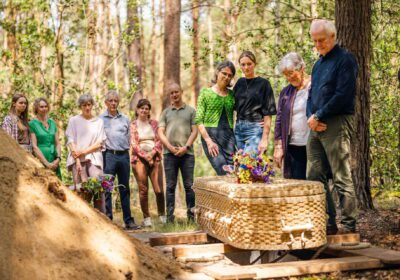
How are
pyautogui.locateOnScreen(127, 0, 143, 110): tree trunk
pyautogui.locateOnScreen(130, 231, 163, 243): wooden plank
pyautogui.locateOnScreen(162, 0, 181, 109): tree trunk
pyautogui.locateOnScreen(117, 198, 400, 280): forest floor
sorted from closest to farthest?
pyautogui.locateOnScreen(117, 198, 400, 280): forest floor, pyautogui.locateOnScreen(130, 231, 163, 243): wooden plank, pyautogui.locateOnScreen(127, 0, 143, 110): tree trunk, pyautogui.locateOnScreen(162, 0, 181, 109): tree trunk

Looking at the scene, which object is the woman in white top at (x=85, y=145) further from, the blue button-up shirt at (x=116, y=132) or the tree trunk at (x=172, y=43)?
the tree trunk at (x=172, y=43)

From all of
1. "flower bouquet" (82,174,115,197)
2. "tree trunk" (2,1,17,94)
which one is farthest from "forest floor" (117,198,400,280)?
"tree trunk" (2,1,17,94)

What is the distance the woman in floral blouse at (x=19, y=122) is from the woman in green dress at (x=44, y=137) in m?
0.13

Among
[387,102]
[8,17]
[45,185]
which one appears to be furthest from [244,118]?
[8,17]

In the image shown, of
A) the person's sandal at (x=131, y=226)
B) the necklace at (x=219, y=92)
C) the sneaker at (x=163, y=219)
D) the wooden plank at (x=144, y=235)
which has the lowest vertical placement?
the person's sandal at (x=131, y=226)

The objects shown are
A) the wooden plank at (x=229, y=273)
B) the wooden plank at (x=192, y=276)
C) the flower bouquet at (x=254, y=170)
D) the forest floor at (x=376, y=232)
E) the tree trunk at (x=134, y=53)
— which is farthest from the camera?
the tree trunk at (x=134, y=53)

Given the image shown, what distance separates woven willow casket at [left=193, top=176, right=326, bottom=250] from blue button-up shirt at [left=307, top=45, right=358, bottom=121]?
0.77 metres

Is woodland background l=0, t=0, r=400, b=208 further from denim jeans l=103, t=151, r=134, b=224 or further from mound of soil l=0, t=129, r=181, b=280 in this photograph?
mound of soil l=0, t=129, r=181, b=280

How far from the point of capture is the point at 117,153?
8750 millimetres

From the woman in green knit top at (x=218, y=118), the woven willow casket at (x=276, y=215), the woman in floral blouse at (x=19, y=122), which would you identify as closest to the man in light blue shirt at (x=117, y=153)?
the woman in floral blouse at (x=19, y=122)

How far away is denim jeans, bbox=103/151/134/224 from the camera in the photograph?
8.69m

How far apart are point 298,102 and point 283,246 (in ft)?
5.88

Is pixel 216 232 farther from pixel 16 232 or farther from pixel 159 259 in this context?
pixel 16 232

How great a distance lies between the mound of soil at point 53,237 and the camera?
14.6ft
